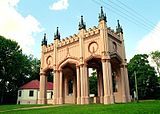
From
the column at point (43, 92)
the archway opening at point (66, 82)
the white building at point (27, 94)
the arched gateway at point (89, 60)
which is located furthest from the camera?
the white building at point (27, 94)

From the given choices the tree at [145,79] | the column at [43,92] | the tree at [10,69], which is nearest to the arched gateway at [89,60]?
the column at [43,92]

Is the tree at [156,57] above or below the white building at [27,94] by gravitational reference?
above

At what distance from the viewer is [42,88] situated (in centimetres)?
3853

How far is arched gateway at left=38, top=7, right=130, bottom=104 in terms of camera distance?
2970 centimetres

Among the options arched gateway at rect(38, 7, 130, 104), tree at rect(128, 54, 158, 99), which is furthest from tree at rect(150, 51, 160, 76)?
arched gateway at rect(38, 7, 130, 104)

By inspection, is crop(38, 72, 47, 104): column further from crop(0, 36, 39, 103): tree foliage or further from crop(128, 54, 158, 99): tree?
crop(128, 54, 158, 99): tree

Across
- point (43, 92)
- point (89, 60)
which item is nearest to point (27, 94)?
point (43, 92)

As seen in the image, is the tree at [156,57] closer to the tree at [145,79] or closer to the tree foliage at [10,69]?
the tree at [145,79]

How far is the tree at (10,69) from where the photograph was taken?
169 ft

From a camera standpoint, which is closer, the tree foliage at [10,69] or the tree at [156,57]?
the tree foliage at [10,69]

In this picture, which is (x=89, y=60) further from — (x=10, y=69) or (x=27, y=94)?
(x=27, y=94)

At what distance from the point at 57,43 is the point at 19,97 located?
80.4 feet

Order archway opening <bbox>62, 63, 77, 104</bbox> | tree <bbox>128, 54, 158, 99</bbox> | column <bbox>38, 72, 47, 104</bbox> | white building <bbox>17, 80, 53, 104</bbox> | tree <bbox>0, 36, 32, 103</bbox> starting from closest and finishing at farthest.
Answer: column <bbox>38, 72, 47, 104</bbox>, archway opening <bbox>62, 63, 77, 104</bbox>, tree <bbox>0, 36, 32, 103</bbox>, white building <bbox>17, 80, 53, 104</bbox>, tree <bbox>128, 54, 158, 99</bbox>

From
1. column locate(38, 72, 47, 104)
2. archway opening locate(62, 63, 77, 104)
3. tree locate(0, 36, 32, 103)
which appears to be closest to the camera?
column locate(38, 72, 47, 104)
